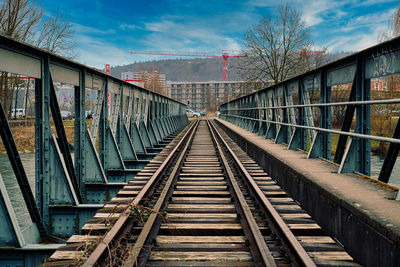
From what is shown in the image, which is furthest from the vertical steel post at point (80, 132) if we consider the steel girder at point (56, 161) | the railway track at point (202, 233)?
the railway track at point (202, 233)

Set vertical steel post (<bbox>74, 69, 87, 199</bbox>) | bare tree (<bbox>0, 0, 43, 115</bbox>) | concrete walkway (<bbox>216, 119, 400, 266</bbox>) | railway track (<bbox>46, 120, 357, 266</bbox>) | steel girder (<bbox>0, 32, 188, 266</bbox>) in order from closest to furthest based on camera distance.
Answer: concrete walkway (<bbox>216, 119, 400, 266</bbox>), railway track (<bbox>46, 120, 357, 266</bbox>), steel girder (<bbox>0, 32, 188, 266</bbox>), vertical steel post (<bbox>74, 69, 87, 199</bbox>), bare tree (<bbox>0, 0, 43, 115</bbox>)

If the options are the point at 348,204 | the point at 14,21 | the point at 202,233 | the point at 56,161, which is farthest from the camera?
the point at 14,21

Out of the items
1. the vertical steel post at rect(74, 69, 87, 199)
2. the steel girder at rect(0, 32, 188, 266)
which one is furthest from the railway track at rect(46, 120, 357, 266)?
the vertical steel post at rect(74, 69, 87, 199)

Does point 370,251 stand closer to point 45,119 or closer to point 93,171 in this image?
point 45,119

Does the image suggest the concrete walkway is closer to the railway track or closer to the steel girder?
the railway track

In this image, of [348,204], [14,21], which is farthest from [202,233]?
[14,21]

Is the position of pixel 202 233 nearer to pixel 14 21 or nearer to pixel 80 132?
pixel 80 132

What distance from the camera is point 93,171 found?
7.69m

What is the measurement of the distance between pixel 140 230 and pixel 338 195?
7.80 feet

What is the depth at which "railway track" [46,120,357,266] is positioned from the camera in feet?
11.2

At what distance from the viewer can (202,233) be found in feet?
14.6

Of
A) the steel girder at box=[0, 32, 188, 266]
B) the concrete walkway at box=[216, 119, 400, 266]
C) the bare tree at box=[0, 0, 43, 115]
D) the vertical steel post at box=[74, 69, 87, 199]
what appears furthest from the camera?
the bare tree at box=[0, 0, 43, 115]

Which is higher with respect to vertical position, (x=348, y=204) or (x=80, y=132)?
(x=80, y=132)

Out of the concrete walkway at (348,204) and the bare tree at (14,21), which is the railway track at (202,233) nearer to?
the concrete walkway at (348,204)
